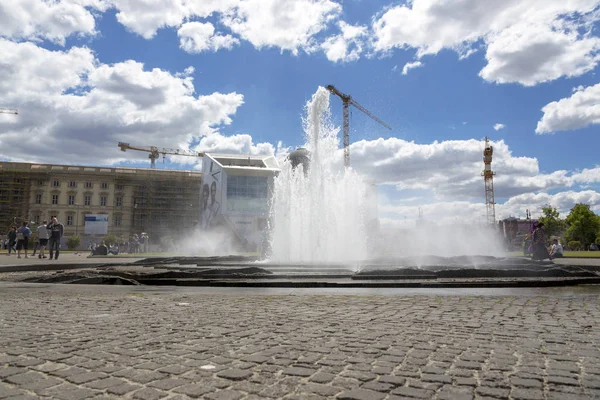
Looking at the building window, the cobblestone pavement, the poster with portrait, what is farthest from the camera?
the poster with portrait

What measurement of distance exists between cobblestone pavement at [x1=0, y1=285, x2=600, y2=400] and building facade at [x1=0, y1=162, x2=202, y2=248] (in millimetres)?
77159

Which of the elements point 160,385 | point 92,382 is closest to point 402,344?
point 160,385

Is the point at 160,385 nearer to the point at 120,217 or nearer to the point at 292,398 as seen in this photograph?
the point at 292,398

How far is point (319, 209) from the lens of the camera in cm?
2377

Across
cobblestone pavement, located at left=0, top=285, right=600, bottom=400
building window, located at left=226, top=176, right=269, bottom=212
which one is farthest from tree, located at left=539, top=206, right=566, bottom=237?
cobblestone pavement, located at left=0, top=285, right=600, bottom=400

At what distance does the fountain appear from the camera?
2314 centimetres

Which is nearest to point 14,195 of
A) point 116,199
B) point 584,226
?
point 116,199

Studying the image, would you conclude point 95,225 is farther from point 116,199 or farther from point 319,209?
point 319,209

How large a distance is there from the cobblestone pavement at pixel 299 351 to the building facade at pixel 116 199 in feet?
253

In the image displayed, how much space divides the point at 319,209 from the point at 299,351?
2003 centimetres

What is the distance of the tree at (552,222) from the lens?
81.8 meters

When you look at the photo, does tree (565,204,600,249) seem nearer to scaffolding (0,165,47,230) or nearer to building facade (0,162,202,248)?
building facade (0,162,202,248)

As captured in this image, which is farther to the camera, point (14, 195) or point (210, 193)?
point (210, 193)

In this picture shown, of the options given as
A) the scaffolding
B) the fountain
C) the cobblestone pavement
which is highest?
the scaffolding
